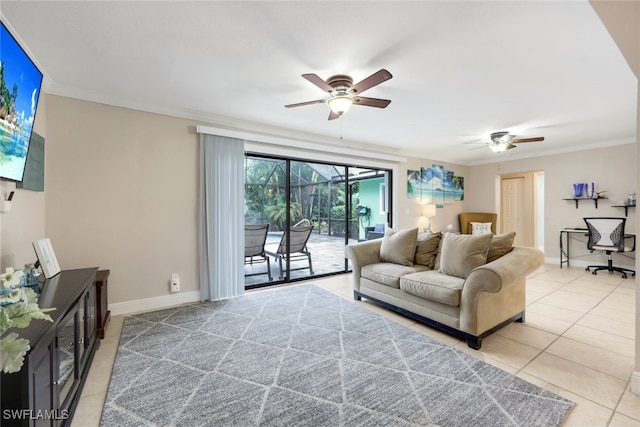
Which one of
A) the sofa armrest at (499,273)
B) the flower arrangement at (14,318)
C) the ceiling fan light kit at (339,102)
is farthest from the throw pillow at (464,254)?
the flower arrangement at (14,318)

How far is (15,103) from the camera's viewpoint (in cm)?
176

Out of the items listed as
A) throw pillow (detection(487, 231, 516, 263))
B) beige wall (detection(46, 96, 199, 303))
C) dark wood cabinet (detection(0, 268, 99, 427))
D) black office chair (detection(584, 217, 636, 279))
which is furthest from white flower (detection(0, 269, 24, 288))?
black office chair (detection(584, 217, 636, 279))

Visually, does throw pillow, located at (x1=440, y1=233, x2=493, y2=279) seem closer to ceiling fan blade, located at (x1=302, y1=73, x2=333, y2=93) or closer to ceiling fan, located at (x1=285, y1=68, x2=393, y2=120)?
ceiling fan, located at (x1=285, y1=68, x2=393, y2=120)

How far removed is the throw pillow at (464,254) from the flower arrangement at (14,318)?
290 cm

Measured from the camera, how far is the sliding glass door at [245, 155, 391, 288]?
418 cm

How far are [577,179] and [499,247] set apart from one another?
4.27m

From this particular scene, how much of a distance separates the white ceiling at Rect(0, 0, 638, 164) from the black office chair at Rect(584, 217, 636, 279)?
188cm

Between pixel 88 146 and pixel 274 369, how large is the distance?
2856 mm

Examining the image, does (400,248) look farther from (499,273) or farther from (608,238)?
(608,238)

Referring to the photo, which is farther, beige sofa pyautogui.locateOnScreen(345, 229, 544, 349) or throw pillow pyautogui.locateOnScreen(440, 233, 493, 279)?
throw pillow pyautogui.locateOnScreen(440, 233, 493, 279)

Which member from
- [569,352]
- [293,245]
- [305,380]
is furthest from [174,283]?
[569,352]

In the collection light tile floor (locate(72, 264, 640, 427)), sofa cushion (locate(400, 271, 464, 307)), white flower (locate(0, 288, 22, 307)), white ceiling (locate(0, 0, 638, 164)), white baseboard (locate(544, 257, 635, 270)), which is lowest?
light tile floor (locate(72, 264, 640, 427))

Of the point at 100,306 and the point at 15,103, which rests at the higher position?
the point at 15,103

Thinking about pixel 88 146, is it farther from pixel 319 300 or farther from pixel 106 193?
pixel 319 300
